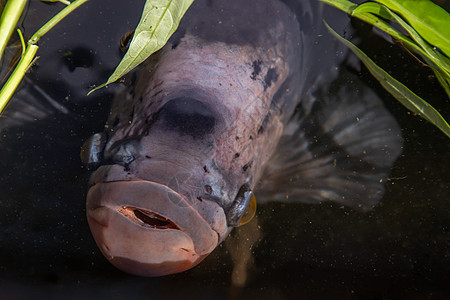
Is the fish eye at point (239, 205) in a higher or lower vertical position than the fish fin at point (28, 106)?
lower

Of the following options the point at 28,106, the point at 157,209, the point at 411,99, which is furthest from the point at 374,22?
the point at 28,106

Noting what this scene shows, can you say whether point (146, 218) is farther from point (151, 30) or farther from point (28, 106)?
point (28, 106)

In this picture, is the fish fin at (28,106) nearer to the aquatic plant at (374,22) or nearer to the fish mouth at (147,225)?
the aquatic plant at (374,22)

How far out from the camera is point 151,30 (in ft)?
4.84

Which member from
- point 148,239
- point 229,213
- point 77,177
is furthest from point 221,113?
point 77,177

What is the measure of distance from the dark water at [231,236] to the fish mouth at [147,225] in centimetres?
62

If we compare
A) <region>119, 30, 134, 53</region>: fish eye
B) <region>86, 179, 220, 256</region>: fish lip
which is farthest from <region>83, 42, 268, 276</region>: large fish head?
<region>119, 30, 134, 53</region>: fish eye

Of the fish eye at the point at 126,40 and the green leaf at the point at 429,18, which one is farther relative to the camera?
the fish eye at the point at 126,40

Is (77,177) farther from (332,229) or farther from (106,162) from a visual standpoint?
(332,229)

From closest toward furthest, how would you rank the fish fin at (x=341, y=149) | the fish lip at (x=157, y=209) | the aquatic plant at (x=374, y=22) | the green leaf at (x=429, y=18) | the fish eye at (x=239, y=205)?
the fish lip at (x=157, y=209) < the aquatic plant at (x=374, y=22) < the fish eye at (x=239, y=205) < the green leaf at (x=429, y=18) < the fish fin at (x=341, y=149)

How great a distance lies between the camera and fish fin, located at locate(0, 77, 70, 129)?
6.79 feet

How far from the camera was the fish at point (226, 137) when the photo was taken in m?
1.44

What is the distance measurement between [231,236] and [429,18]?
133 centimetres

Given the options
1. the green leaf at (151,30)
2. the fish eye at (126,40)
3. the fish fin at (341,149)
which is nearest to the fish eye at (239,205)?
the fish fin at (341,149)
